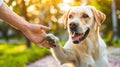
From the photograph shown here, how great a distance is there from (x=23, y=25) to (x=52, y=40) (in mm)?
434

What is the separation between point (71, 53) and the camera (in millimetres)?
6406

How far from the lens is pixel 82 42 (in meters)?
6.53

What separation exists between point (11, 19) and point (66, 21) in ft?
4.50

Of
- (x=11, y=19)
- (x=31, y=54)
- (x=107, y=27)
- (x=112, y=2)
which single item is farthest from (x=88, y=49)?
(x=107, y=27)

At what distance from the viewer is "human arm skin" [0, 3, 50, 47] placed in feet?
17.5

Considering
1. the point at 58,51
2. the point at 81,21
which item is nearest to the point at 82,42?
the point at 81,21

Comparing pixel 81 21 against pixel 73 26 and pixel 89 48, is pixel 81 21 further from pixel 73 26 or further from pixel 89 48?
pixel 89 48

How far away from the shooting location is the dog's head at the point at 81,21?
243 inches

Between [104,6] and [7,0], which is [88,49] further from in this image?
[104,6]

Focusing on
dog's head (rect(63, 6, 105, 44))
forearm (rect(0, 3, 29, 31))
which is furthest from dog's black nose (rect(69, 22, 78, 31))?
forearm (rect(0, 3, 29, 31))

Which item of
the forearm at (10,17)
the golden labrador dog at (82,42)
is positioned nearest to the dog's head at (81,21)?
the golden labrador dog at (82,42)

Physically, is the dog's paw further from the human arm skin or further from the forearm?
the forearm

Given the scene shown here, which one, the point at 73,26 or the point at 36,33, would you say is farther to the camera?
the point at 73,26

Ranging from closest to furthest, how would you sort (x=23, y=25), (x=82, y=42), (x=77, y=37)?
(x=23, y=25) → (x=77, y=37) → (x=82, y=42)
